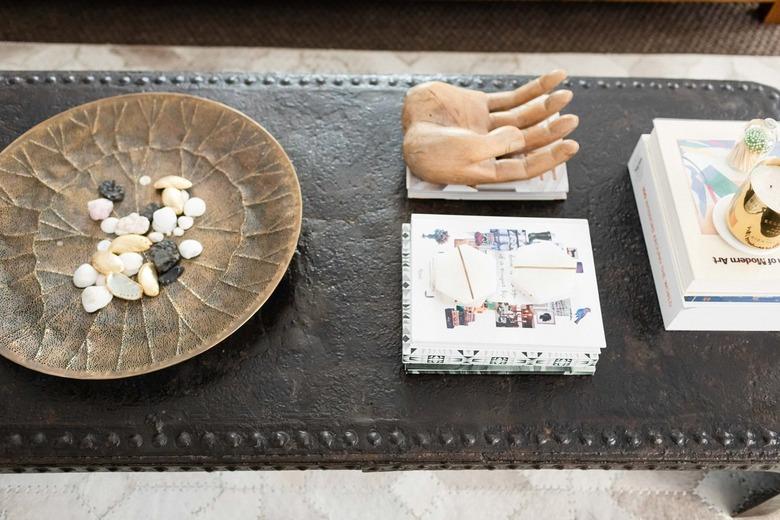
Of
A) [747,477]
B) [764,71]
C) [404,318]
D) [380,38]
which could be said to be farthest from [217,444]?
[764,71]

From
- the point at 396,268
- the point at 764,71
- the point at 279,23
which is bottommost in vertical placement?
the point at 396,268

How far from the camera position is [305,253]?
100cm

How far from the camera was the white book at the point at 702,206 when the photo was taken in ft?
2.97

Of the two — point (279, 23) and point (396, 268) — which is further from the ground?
point (279, 23)

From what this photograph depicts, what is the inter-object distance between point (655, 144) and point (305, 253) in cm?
52

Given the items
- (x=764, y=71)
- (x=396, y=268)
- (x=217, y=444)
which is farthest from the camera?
(x=764, y=71)

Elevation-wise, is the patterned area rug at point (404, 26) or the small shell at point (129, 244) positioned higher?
the patterned area rug at point (404, 26)

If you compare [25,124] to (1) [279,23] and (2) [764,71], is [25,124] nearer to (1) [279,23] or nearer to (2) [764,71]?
(1) [279,23]

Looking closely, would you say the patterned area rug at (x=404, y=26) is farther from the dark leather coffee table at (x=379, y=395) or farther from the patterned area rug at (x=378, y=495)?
the patterned area rug at (x=378, y=495)

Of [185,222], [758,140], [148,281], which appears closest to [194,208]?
[185,222]

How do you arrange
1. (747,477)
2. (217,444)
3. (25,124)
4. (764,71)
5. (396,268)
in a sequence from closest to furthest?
(217,444), (396,268), (25,124), (747,477), (764,71)

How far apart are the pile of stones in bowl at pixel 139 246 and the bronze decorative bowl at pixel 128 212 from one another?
11mm

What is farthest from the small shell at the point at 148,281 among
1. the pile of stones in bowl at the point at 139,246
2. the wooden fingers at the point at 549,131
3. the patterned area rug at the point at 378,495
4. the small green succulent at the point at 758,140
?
the small green succulent at the point at 758,140

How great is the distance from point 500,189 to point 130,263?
20.5 inches
